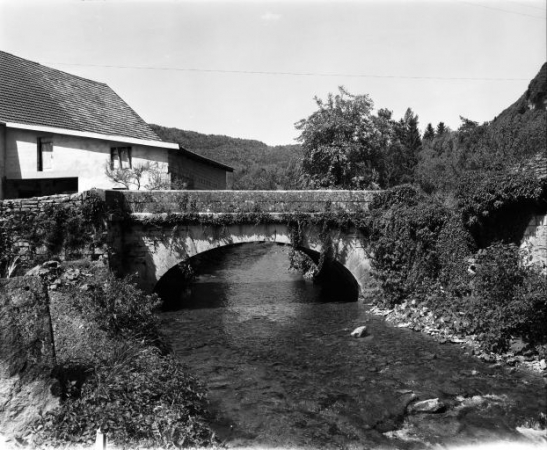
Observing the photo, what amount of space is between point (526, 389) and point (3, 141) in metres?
18.3

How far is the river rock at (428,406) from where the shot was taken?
6.26 m

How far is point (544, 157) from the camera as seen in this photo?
34.2 feet

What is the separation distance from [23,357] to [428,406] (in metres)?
5.59

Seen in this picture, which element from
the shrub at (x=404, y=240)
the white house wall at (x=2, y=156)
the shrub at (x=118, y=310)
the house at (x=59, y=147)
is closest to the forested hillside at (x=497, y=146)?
the shrub at (x=404, y=240)

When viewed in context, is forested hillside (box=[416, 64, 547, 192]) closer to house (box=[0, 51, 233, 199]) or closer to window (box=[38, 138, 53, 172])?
house (box=[0, 51, 233, 199])

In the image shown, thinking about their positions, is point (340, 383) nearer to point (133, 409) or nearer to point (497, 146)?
point (133, 409)

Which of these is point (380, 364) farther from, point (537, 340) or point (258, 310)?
point (258, 310)

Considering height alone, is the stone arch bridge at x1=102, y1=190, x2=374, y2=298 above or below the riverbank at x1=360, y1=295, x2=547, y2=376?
above

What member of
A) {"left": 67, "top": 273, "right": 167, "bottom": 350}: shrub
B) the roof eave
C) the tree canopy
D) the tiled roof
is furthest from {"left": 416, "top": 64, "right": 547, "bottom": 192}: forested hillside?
the tiled roof

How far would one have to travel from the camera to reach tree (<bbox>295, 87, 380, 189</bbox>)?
22.1m

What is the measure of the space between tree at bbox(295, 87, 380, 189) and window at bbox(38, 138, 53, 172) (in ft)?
41.4

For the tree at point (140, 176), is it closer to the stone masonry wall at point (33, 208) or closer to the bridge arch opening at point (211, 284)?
the bridge arch opening at point (211, 284)

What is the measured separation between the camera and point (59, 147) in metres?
15.8

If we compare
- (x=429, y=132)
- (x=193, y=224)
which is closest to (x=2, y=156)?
(x=193, y=224)
